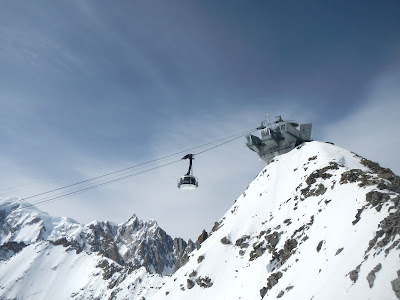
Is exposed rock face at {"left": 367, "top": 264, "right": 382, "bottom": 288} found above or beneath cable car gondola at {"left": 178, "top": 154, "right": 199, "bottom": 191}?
beneath

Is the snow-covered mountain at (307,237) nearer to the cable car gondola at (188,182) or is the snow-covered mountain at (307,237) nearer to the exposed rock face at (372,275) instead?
the exposed rock face at (372,275)

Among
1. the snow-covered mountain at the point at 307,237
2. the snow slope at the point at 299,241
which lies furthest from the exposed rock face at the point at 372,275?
the snow slope at the point at 299,241

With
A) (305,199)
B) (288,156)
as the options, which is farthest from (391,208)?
(288,156)

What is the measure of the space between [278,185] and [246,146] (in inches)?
907

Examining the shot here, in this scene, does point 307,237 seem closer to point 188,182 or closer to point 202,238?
point 188,182

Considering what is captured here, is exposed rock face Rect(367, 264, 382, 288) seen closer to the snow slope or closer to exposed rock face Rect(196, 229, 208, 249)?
the snow slope

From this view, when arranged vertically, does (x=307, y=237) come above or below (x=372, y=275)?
above

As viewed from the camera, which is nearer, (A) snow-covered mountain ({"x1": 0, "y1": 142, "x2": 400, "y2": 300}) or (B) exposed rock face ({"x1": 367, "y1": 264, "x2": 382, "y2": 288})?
(B) exposed rock face ({"x1": 367, "y1": 264, "x2": 382, "y2": 288})

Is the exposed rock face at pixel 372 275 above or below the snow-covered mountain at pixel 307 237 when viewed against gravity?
below

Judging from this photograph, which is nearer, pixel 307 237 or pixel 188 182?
pixel 188 182

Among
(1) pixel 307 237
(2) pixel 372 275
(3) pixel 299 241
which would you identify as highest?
(3) pixel 299 241

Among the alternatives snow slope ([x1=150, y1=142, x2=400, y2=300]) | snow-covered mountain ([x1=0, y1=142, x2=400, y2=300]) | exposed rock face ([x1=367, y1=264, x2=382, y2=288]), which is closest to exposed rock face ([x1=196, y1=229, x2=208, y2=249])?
snow-covered mountain ([x1=0, y1=142, x2=400, y2=300])

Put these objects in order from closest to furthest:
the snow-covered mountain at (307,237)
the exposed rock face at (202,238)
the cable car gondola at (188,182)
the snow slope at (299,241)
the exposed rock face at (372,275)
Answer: the exposed rock face at (372,275) → the snow-covered mountain at (307,237) → the snow slope at (299,241) → the cable car gondola at (188,182) → the exposed rock face at (202,238)

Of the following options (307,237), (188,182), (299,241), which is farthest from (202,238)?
(188,182)
